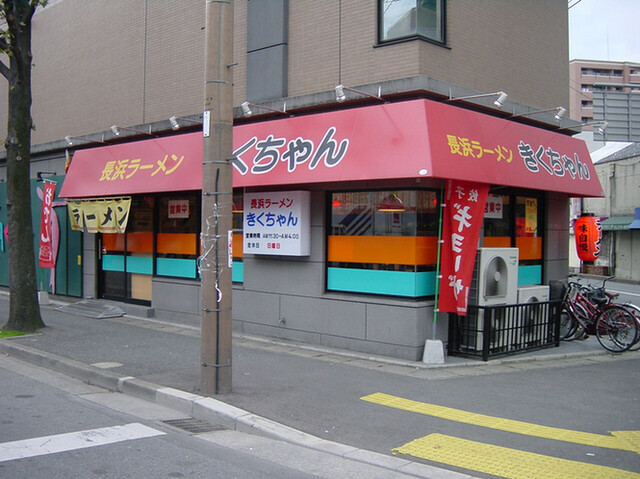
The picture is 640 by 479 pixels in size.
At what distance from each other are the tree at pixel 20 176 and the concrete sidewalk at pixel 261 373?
818 millimetres

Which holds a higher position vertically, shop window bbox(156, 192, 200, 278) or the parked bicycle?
shop window bbox(156, 192, 200, 278)

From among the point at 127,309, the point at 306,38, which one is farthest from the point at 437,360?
the point at 127,309

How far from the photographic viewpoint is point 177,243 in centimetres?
1413

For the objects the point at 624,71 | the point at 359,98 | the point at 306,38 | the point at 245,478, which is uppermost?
the point at 624,71

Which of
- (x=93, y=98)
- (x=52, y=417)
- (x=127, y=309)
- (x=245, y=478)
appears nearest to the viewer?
(x=245, y=478)

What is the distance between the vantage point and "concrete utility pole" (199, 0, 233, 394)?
7.38 meters

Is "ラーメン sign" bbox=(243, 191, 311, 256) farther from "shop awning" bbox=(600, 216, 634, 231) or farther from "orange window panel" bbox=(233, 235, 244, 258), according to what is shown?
"shop awning" bbox=(600, 216, 634, 231)

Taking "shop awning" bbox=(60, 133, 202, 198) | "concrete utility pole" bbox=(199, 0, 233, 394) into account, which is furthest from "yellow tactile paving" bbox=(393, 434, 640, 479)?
"shop awning" bbox=(60, 133, 202, 198)

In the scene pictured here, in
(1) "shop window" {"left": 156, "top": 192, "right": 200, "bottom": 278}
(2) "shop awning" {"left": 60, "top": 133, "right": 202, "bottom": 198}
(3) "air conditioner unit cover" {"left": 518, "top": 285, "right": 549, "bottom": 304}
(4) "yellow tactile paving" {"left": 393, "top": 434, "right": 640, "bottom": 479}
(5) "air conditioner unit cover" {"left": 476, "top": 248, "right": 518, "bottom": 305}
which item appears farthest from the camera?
(1) "shop window" {"left": 156, "top": 192, "right": 200, "bottom": 278}

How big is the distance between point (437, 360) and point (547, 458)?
12.7ft

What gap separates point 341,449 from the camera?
5.87 metres

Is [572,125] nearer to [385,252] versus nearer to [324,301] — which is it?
[385,252]

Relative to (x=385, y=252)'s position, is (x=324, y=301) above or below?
below

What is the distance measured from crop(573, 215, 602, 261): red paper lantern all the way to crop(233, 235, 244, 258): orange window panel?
742cm
